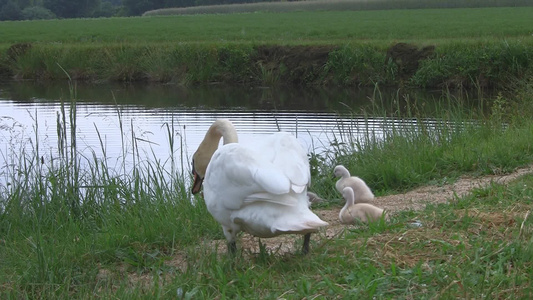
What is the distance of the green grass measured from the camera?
3.80 m

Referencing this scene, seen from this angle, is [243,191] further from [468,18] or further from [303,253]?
[468,18]

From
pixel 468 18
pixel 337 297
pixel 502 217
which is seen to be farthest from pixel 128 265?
pixel 468 18

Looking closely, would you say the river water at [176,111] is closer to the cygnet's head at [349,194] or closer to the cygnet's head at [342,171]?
the cygnet's head at [342,171]

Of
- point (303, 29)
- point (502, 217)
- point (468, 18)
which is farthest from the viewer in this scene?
point (468, 18)

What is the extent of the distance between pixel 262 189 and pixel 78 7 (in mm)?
89568

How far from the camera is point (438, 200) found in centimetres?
581

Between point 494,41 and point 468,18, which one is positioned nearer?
point 494,41

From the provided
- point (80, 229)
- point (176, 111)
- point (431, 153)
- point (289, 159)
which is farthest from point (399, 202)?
point (176, 111)

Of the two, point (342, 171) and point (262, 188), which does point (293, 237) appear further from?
point (342, 171)

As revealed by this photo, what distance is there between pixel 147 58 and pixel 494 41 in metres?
11.4

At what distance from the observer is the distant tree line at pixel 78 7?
81.5 metres

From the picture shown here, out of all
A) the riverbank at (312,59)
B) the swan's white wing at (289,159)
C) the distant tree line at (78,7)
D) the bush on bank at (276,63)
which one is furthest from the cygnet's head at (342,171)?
the distant tree line at (78,7)

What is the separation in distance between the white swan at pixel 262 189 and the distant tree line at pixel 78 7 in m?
79.6

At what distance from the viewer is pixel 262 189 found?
156 inches
